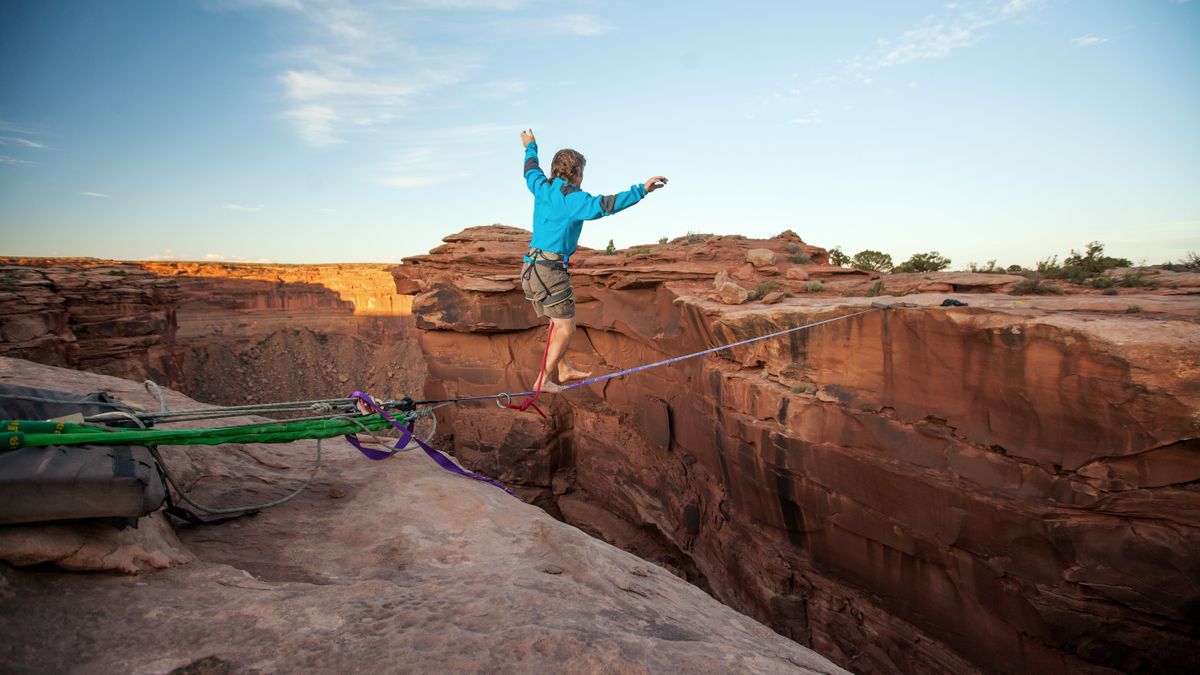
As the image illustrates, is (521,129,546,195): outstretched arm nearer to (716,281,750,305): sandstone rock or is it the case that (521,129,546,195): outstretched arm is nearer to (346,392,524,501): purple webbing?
(346,392,524,501): purple webbing

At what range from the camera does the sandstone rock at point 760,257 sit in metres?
10.5

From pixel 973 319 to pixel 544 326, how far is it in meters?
11.4

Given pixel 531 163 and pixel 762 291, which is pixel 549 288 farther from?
pixel 762 291

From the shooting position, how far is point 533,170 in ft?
20.1

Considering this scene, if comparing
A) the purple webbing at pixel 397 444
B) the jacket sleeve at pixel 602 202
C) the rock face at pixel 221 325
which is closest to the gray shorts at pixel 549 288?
the jacket sleeve at pixel 602 202

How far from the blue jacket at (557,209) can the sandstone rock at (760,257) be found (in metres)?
5.53

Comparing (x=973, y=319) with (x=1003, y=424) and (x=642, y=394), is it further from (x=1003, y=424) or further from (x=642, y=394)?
(x=642, y=394)

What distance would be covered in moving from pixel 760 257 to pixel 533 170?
5.97m

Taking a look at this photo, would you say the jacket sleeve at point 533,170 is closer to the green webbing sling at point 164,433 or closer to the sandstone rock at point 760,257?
the green webbing sling at point 164,433

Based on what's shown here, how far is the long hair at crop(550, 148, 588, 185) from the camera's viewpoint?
232 inches

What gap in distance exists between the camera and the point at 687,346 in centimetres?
1077

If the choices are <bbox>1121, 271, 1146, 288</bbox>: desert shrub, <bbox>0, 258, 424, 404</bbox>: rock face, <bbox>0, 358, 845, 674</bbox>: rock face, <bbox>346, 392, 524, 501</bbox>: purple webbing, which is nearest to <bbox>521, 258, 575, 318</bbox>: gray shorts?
<bbox>346, 392, 524, 501</bbox>: purple webbing

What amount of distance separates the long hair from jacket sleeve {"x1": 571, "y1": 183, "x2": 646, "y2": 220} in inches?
11.2

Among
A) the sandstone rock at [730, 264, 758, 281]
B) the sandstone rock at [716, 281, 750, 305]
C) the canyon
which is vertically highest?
the sandstone rock at [730, 264, 758, 281]
